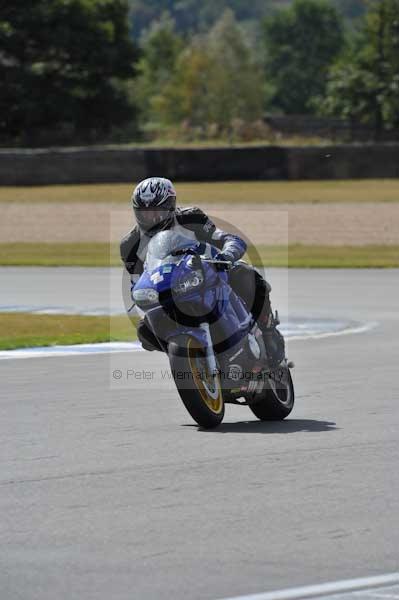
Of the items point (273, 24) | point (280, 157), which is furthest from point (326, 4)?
point (280, 157)

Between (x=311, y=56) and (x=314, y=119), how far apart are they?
313 feet

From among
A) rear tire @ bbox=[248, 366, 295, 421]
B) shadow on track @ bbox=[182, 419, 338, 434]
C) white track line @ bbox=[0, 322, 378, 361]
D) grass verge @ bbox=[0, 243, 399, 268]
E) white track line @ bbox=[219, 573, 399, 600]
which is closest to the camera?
white track line @ bbox=[219, 573, 399, 600]

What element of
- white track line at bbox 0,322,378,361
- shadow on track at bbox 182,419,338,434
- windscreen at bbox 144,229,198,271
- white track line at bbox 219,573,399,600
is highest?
windscreen at bbox 144,229,198,271

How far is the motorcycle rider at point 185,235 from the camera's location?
27.6 ft

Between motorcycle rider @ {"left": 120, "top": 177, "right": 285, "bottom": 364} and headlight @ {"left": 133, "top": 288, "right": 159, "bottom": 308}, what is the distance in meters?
0.21

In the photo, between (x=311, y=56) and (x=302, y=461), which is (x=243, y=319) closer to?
(x=302, y=461)

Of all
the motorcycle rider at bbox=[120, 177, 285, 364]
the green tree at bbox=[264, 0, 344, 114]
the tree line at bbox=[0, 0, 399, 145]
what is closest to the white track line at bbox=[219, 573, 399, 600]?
the motorcycle rider at bbox=[120, 177, 285, 364]

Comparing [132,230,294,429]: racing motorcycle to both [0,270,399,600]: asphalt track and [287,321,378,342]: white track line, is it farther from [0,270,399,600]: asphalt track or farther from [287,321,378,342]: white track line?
[287,321,378,342]: white track line

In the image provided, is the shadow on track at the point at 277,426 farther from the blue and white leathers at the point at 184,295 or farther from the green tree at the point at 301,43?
the green tree at the point at 301,43

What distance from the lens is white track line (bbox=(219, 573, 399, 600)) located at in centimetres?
490

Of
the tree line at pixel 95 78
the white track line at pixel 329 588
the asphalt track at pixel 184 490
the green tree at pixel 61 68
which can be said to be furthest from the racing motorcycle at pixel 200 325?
the green tree at pixel 61 68

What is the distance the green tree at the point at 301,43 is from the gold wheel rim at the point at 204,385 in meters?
152

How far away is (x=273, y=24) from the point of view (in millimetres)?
178125

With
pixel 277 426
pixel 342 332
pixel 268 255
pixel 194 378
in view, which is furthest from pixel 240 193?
pixel 194 378
